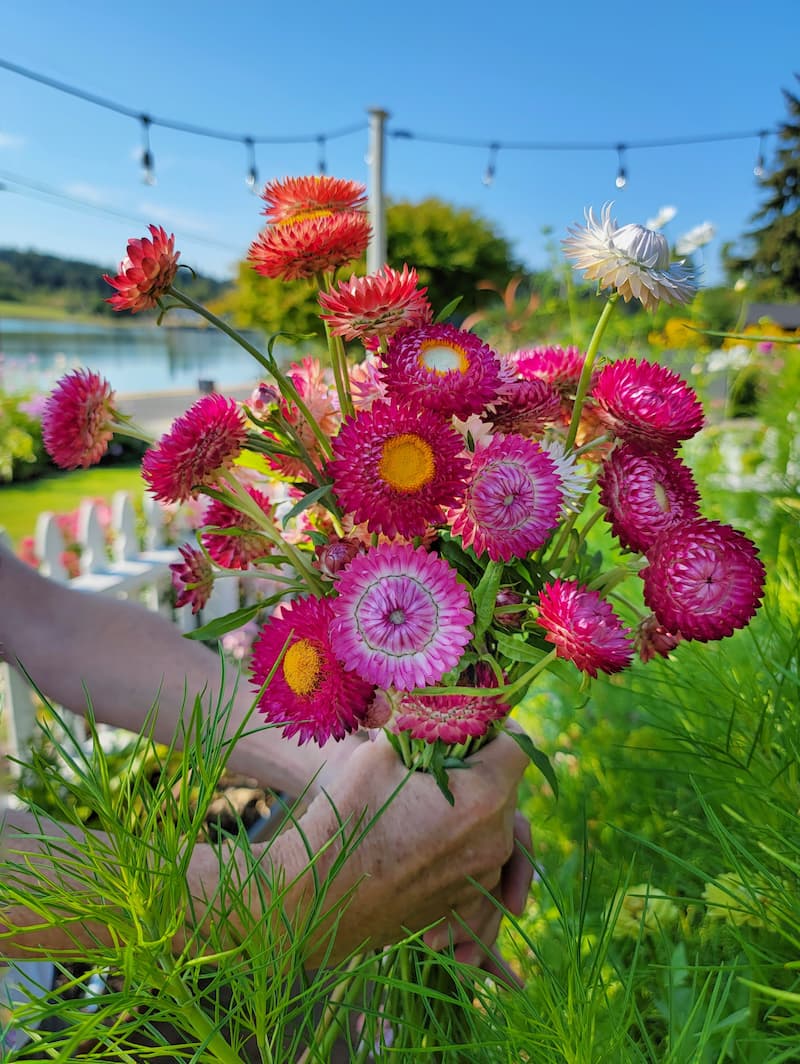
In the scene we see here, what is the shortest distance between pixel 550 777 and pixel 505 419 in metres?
0.21

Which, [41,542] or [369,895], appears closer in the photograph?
[369,895]

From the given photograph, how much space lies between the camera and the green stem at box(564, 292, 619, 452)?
1.30ft

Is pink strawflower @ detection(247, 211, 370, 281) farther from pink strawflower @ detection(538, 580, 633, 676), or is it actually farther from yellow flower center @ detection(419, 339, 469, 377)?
pink strawflower @ detection(538, 580, 633, 676)

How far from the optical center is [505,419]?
43 cm

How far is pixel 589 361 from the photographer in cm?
41

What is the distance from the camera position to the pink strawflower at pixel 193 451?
0.40m

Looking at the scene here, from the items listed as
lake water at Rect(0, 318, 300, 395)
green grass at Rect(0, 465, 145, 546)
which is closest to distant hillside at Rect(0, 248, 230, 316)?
lake water at Rect(0, 318, 300, 395)

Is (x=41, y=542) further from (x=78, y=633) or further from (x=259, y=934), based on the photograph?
(x=259, y=934)

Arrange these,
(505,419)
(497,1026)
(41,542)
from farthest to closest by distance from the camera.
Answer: (41,542) < (505,419) < (497,1026)

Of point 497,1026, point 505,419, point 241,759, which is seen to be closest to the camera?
point 497,1026

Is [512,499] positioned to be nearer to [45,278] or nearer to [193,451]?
[193,451]

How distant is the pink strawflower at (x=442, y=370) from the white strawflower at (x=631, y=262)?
0.07 meters

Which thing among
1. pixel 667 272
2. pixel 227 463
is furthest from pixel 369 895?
pixel 667 272

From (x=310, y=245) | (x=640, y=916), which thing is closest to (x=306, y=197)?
(x=310, y=245)
